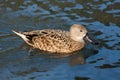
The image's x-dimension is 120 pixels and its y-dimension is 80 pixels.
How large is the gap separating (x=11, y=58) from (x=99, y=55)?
99.9 inches

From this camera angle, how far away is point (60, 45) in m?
13.4

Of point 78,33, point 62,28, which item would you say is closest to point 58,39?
point 78,33

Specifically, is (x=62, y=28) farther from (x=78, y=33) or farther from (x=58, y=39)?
(x=58, y=39)

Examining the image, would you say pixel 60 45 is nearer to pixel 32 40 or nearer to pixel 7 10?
pixel 32 40

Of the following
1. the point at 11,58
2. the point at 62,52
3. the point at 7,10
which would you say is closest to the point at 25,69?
the point at 11,58

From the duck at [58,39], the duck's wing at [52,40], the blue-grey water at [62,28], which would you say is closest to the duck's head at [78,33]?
the duck at [58,39]

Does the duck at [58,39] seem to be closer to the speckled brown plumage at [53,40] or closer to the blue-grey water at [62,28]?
the speckled brown plumage at [53,40]

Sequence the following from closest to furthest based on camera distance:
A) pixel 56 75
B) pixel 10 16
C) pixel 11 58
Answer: pixel 56 75 → pixel 11 58 → pixel 10 16

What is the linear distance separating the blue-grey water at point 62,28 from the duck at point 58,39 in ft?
0.75

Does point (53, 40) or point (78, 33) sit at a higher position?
point (78, 33)

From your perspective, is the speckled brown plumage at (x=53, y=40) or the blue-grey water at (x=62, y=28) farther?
the speckled brown plumage at (x=53, y=40)

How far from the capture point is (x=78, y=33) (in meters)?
13.6

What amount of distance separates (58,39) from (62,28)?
1513mm

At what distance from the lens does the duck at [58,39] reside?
13.4m
